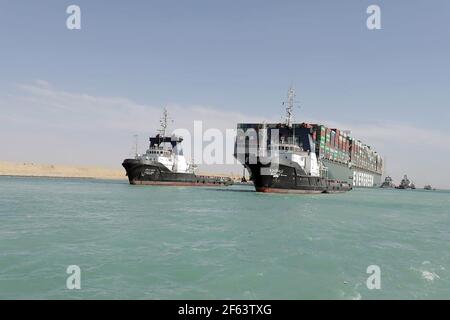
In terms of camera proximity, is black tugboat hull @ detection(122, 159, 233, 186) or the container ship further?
black tugboat hull @ detection(122, 159, 233, 186)

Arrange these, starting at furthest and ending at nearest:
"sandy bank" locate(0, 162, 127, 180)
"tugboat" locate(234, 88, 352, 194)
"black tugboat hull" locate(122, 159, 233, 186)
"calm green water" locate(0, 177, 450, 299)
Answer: "sandy bank" locate(0, 162, 127, 180) → "black tugboat hull" locate(122, 159, 233, 186) → "tugboat" locate(234, 88, 352, 194) → "calm green water" locate(0, 177, 450, 299)

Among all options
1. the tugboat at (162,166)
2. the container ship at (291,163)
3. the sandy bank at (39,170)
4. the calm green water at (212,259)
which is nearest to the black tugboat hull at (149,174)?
the tugboat at (162,166)

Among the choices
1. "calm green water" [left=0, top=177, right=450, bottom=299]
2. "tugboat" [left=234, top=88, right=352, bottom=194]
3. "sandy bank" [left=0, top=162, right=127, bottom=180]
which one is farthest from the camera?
"sandy bank" [left=0, top=162, right=127, bottom=180]

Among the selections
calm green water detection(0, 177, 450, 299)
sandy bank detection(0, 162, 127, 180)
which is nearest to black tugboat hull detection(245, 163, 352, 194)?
calm green water detection(0, 177, 450, 299)

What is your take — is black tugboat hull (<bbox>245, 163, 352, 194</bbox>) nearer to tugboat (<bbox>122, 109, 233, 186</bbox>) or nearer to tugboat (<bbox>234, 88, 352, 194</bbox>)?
tugboat (<bbox>234, 88, 352, 194</bbox>)

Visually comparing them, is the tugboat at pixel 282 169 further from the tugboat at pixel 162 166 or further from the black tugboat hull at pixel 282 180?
the tugboat at pixel 162 166

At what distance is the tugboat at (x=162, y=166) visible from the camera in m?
76.2

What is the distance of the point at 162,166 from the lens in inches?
3093

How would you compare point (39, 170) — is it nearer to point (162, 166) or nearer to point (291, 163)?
point (162, 166)

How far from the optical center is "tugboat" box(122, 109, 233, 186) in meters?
76.2
